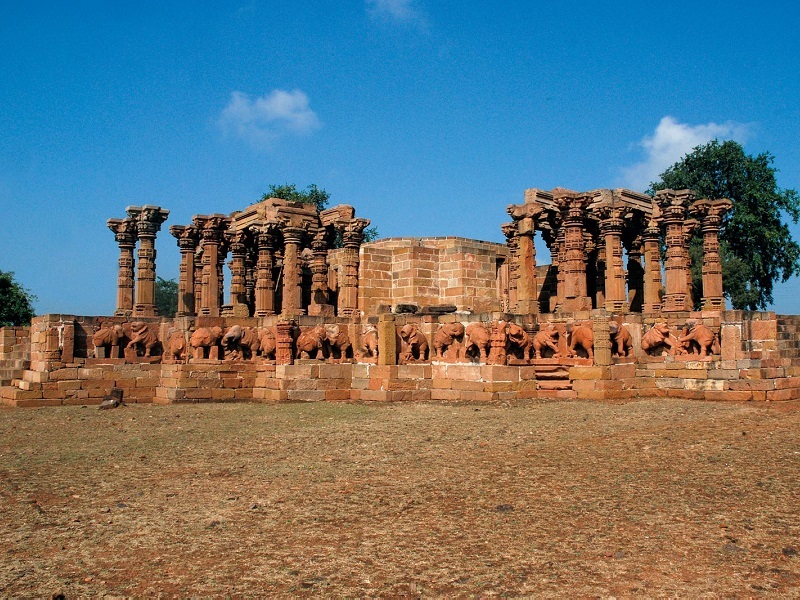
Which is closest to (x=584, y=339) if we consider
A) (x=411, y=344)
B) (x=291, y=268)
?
(x=411, y=344)

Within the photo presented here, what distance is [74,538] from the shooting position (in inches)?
211

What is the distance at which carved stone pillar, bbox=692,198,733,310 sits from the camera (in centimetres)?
2059

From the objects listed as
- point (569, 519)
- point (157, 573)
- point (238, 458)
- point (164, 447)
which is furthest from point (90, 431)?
point (569, 519)

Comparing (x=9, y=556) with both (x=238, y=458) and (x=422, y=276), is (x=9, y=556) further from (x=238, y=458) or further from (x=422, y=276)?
(x=422, y=276)

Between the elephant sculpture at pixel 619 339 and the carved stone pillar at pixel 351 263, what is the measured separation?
8.35 meters

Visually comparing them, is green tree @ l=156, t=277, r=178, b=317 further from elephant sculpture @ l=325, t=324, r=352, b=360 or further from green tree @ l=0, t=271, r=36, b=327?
elephant sculpture @ l=325, t=324, r=352, b=360

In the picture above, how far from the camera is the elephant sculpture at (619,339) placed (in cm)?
1477

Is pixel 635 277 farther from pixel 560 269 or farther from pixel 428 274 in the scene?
pixel 428 274

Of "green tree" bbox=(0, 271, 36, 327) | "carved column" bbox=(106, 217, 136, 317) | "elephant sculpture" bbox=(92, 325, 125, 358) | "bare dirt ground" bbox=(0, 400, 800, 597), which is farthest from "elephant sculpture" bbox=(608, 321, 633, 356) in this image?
"green tree" bbox=(0, 271, 36, 327)

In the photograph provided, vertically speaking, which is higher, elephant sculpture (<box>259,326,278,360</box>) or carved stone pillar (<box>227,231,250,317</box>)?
carved stone pillar (<box>227,231,250,317</box>)

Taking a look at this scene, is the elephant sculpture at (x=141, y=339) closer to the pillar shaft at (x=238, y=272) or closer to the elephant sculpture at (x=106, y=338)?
the elephant sculpture at (x=106, y=338)

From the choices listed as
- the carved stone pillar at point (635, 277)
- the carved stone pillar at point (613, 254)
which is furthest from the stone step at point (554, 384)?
the carved stone pillar at point (635, 277)

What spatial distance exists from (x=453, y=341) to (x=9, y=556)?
10774 millimetres

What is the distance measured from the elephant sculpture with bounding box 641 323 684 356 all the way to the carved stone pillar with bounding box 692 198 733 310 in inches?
257
